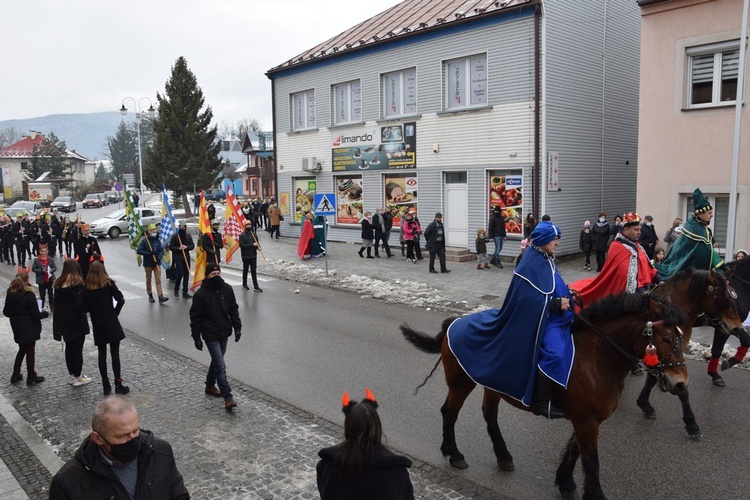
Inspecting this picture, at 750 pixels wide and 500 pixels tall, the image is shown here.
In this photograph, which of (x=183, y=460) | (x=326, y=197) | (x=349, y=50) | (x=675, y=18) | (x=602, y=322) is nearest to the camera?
(x=602, y=322)

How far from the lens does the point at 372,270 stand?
19297mm

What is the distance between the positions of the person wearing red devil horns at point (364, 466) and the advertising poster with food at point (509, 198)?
56.1ft

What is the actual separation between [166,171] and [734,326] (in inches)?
1862

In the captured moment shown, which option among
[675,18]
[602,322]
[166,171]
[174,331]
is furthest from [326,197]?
[166,171]

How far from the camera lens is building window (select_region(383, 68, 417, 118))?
22953mm

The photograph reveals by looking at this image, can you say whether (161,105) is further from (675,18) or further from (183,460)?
(183,460)

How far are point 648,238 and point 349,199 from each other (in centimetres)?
1313

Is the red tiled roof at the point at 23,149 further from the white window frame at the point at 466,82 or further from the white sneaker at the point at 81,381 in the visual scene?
the white sneaker at the point at 81,381

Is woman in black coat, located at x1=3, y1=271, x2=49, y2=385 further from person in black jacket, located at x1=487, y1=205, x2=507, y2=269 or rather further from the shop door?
the shop door

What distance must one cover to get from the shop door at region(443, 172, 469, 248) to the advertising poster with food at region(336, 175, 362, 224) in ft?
14.9

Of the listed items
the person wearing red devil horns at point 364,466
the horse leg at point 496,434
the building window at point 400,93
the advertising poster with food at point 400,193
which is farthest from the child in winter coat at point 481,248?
the person wearing red devil horns at point 364,466

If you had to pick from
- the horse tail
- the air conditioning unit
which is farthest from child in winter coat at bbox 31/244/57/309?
the air conditioning unit

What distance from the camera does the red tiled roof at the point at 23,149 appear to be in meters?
91.9

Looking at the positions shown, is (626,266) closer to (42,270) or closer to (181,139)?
(42,270)
